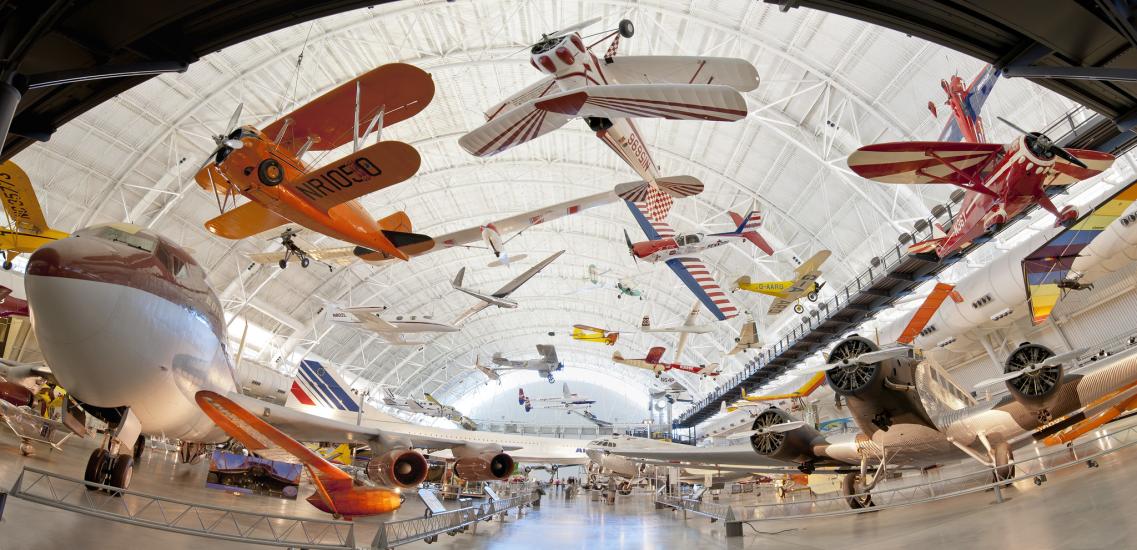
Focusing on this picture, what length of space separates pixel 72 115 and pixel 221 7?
2.46 metres

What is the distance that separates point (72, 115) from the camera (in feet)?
18.1

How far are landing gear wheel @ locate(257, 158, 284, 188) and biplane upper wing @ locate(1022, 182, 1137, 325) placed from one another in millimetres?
17978

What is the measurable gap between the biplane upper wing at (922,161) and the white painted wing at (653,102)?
3.08 meters

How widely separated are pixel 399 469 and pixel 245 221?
6.36 meters

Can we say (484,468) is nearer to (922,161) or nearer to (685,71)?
(685,71)

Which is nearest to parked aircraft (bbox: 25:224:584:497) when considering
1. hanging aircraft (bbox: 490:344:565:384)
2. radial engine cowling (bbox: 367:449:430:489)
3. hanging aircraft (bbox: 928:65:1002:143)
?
radial engine cowling (bbox: 367:449:430:489)

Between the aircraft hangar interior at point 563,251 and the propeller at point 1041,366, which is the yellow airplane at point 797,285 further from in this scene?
the propeller at point 1041,366

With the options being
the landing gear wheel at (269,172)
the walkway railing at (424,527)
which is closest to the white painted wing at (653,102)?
the landing gear wheel at (269,172)

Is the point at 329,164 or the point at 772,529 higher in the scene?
the point at 329,164

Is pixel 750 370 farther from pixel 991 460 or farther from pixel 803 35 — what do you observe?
pixel 991 460

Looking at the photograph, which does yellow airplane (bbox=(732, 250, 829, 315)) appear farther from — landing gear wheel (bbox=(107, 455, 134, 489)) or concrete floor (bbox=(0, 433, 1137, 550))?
landing gear wheel (bbox=(107, 455, 134, 489))

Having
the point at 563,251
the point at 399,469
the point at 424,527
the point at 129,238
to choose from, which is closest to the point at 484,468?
the point at 399,469

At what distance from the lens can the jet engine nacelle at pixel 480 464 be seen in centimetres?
1350

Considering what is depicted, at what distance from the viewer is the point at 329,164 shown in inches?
307
